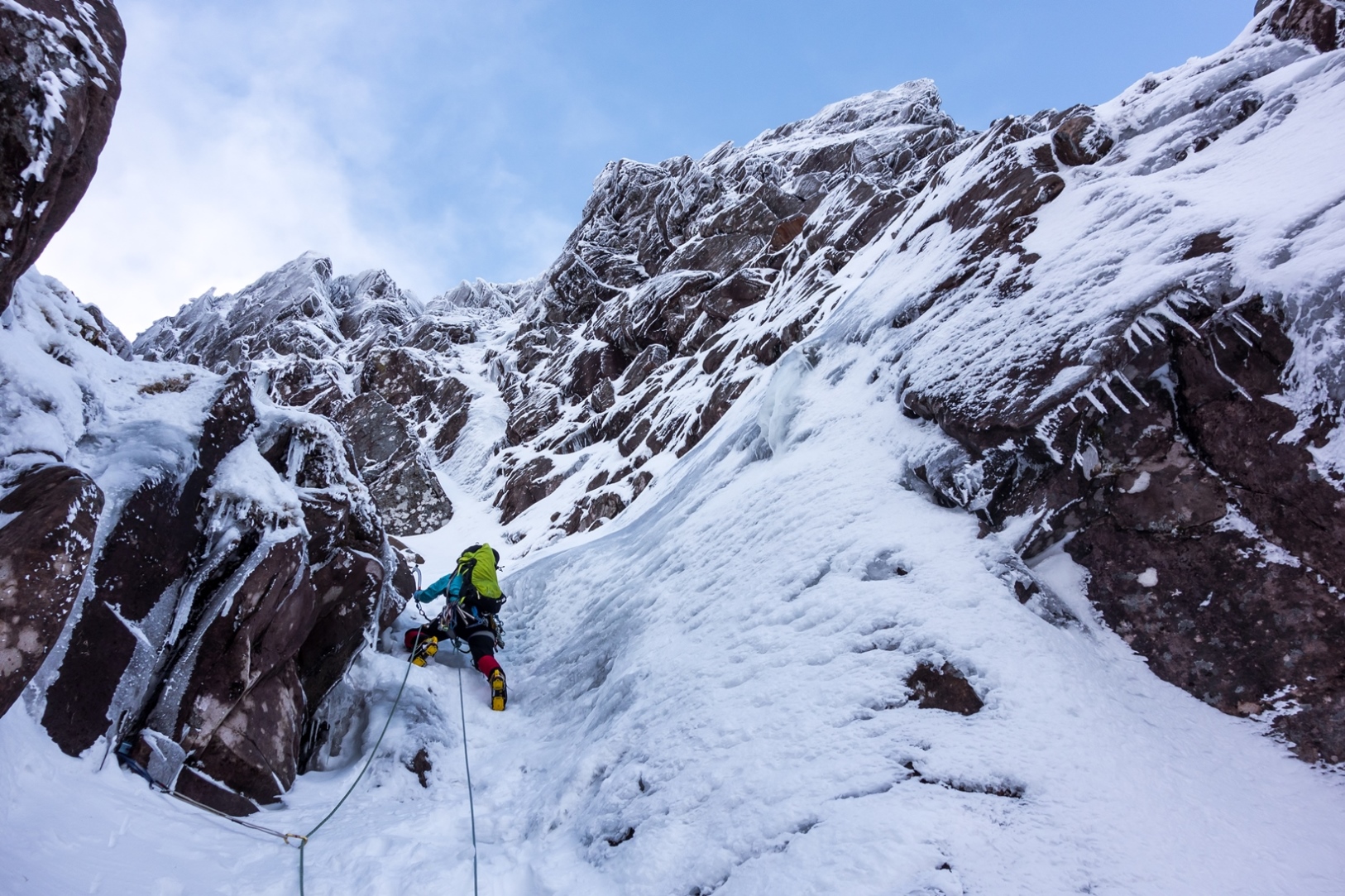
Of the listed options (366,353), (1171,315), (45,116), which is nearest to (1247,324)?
(1171,315)

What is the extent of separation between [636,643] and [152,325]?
80884mm

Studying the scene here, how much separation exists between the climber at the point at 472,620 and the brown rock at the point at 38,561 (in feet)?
13.6

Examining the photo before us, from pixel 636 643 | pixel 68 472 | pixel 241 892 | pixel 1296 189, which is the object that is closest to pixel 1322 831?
pixel 1296 189

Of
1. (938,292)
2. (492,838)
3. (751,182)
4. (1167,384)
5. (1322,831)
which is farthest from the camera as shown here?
(751,182)

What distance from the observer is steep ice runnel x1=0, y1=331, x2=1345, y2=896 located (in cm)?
325

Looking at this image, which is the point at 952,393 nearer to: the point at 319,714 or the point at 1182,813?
the point at 1182,813

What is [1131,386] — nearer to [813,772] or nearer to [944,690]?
[944,690]

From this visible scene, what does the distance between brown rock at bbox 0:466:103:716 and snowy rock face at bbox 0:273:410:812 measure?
0.03 ft

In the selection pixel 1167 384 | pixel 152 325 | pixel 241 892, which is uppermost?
pixel 152 325

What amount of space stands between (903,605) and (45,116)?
21.6ft

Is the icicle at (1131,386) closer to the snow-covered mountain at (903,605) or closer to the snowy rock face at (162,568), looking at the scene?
the snow-covered mountain at (903,605)

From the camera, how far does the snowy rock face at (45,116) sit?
11.8 feet

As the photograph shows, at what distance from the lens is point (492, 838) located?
17.4 feet

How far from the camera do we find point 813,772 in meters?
4.02
